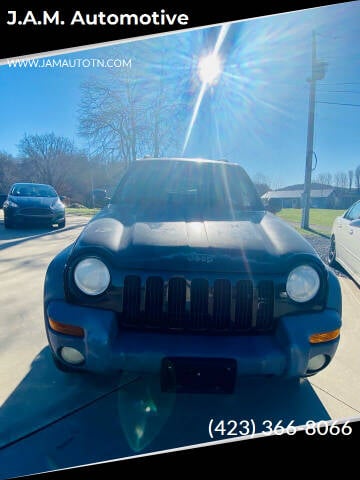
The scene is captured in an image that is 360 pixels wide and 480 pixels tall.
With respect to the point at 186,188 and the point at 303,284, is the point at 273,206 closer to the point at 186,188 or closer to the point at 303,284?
the point at 186,188

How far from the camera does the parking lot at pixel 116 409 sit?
5.68ft

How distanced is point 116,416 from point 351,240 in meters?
4.43

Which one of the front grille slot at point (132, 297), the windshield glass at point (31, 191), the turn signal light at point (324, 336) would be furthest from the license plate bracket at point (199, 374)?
the windshield glass at point (31, 191)

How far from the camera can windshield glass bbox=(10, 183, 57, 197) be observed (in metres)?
10.3

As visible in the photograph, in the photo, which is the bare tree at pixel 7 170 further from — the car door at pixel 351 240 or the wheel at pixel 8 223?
the car door at pixel 351 240

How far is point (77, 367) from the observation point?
1.80 metres

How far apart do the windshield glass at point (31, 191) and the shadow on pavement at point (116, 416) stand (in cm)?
940

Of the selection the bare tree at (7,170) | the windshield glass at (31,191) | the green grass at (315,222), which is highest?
the bare tree at (7,170)

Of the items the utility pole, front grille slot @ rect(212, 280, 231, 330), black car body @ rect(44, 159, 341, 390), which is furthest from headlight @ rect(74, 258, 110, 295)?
the utility pole

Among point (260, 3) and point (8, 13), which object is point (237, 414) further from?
point (8, 13)

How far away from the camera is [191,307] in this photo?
1.81m

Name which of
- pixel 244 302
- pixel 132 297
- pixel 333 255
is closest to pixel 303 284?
pixel 244 302

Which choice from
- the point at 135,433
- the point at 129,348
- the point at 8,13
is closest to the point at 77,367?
the point at 129,348

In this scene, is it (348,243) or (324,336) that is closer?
(324,336)
